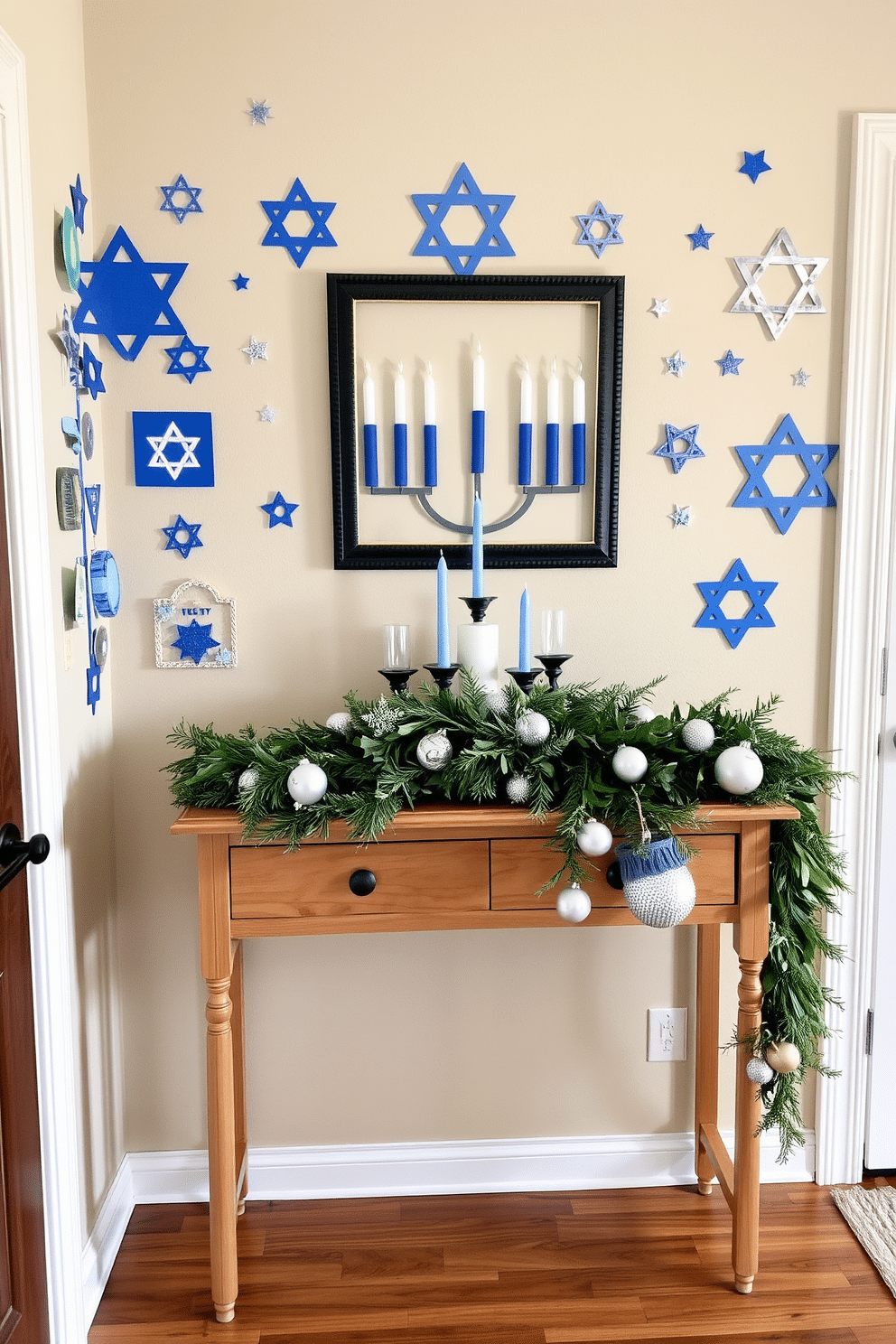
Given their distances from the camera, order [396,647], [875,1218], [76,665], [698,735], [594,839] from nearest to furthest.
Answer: [594,839] < [698,735] < [76,665] < [396,647] < [875,1218]

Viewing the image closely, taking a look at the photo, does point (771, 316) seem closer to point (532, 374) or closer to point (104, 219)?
point (532, 374)

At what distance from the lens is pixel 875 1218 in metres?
2.03

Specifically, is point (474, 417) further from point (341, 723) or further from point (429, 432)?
point (341, 723)

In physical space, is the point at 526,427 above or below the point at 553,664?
above

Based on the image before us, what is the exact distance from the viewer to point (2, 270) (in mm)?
1507

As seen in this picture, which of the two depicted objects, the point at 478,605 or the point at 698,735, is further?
the point at 478,605

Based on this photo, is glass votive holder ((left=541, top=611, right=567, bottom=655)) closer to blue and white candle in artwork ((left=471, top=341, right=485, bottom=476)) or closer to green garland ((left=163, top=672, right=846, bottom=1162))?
green garland ((left=163, top=672, right=846, bottom=1162))

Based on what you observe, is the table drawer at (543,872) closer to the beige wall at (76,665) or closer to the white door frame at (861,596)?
the white door frame at (861,596)

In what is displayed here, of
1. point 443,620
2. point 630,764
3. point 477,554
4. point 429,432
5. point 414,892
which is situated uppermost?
point 429,432

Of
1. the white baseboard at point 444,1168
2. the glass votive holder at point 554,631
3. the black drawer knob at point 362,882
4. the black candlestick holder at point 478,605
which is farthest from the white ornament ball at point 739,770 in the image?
the white baseboard at point 444,1168

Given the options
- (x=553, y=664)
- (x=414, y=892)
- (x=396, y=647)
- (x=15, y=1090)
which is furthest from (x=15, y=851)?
(x=553, y=664)

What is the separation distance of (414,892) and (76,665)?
764 mm

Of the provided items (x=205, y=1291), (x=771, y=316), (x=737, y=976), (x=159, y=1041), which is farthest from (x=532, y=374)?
(x=205, y=1291)

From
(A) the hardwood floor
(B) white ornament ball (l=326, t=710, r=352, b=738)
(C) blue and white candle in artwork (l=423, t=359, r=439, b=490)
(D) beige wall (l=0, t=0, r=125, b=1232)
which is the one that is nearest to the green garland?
(B) white ornament ball (l=326, t=710, r=352, b=738)
